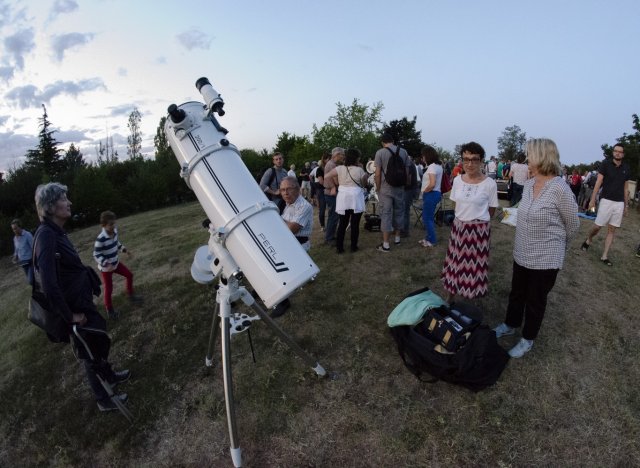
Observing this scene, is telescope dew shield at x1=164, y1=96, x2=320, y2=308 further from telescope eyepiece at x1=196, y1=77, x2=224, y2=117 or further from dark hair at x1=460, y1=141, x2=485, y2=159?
dark hair at x1=460, y1=141, x2=485, y2=159

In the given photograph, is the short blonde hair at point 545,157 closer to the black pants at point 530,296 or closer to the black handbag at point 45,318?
the black pants at point 530,296

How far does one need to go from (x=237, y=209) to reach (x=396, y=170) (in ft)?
11.9

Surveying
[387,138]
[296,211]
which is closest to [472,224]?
[296,211]

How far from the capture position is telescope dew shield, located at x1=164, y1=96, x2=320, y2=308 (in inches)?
89.3

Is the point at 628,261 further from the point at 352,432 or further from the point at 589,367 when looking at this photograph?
the point at 352,432

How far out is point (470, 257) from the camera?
3.51m

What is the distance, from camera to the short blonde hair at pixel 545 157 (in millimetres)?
2857

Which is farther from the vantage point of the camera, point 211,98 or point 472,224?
point 472,224

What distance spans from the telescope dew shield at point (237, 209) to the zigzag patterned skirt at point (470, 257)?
1.88 meters

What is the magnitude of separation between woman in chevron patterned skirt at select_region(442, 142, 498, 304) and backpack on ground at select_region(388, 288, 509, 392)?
0.41 meters

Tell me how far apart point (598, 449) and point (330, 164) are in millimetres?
5377

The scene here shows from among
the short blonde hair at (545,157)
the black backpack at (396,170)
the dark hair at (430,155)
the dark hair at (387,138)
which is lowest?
the black backpack at (396,170)

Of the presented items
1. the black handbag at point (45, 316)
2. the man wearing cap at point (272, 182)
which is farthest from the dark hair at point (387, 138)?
the black handbag at point (45, 316)

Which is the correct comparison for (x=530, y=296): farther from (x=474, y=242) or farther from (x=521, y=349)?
(x=474, y=242)
